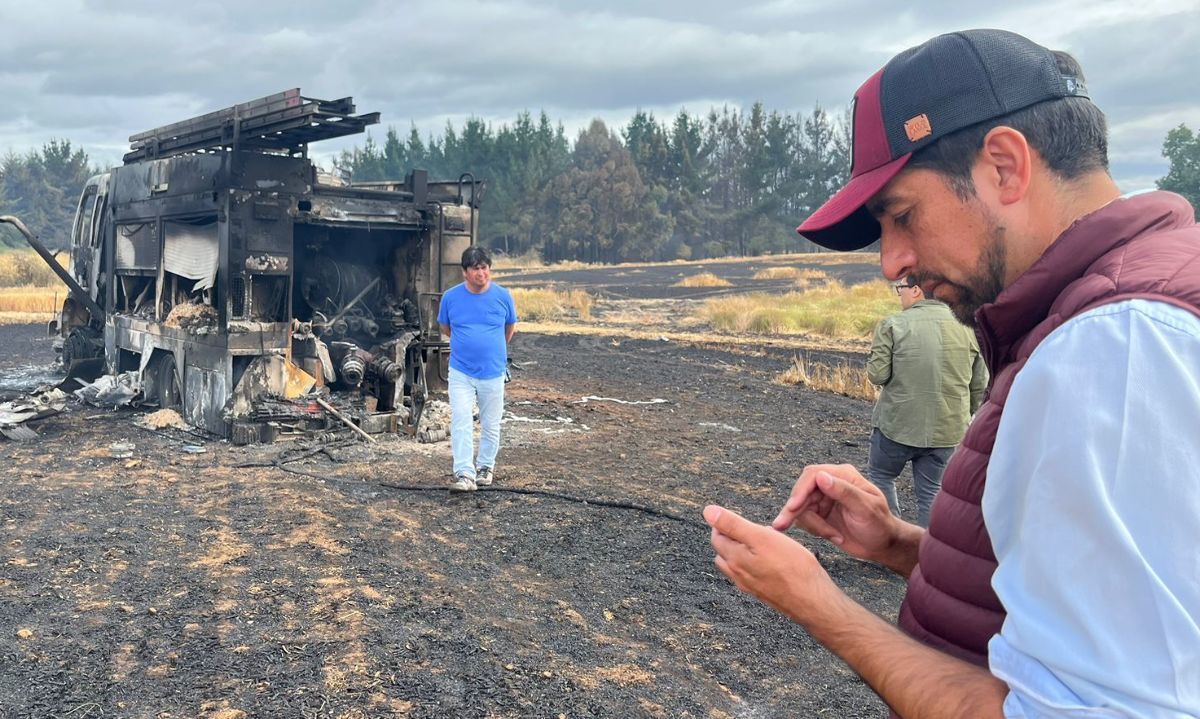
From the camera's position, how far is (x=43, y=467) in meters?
8.38

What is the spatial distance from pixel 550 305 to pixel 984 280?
1056 inches

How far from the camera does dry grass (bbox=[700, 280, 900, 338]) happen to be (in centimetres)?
2191

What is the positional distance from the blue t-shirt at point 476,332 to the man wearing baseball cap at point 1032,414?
6.11m

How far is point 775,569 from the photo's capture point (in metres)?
1.45

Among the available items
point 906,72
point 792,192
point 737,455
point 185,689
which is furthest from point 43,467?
point 792,192

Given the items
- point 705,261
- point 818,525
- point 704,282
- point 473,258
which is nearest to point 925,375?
point 473,258

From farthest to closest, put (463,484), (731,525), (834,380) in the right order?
(834,380) < (463,484) < (731,525)

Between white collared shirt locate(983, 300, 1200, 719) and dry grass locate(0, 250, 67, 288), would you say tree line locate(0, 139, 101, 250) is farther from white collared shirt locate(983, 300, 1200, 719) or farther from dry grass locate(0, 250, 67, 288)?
white collared shirt locate(983, 300, 1200, 719)

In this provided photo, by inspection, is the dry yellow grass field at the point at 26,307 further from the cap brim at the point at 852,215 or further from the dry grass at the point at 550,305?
the cap brim at the point at 852,215

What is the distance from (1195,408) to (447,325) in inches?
287

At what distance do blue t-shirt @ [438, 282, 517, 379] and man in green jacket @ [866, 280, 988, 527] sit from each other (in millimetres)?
3178

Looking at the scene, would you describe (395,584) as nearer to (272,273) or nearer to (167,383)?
(272,273)

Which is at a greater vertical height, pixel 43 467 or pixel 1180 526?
pixel 1180 526

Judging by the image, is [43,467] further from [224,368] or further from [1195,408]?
[1195,408]
